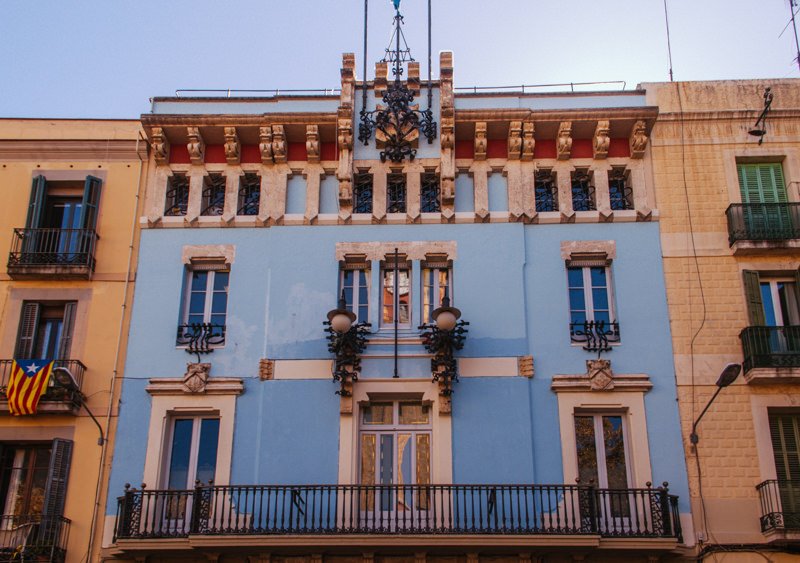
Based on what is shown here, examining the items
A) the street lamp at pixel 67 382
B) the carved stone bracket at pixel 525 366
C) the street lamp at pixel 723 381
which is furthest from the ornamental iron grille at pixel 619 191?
the street lamp at pixel 67 382

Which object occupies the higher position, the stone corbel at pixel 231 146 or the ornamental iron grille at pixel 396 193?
the stone corbel at pixel 231 146

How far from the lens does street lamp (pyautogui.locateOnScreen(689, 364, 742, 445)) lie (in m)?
16.8

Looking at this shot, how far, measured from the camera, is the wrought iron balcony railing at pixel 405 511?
16.5 metres

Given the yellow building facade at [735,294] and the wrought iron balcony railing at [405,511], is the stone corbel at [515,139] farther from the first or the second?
the wrought iron balcony railing at [405,511]

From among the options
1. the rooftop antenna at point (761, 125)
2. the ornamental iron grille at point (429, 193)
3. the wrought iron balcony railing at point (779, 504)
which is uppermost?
the rooftop antenna at point (761, 125)

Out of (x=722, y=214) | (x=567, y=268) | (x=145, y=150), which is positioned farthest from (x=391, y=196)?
(x=722, y=214)

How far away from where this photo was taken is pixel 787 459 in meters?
17.7

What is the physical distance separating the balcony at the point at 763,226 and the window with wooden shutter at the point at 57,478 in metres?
13.8

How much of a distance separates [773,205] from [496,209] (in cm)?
568

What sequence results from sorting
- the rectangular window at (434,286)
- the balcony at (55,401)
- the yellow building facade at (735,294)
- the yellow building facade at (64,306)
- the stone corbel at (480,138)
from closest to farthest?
the yellow building facade at (735,294)
the yellow building facade at (64,306)
the balcony at (55,401)
the rectangular window at (434,286)
the stone corbel at (480,138)

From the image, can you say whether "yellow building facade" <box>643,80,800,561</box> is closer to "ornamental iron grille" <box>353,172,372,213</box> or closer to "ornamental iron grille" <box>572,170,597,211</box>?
"ornamental iron grille" <box>572,170,597,211</box>

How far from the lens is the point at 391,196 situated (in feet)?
66.8

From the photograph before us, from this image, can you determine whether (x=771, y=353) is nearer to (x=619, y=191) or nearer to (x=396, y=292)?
(x=619, y=191)

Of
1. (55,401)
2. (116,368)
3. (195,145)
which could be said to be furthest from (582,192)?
(55,401)
